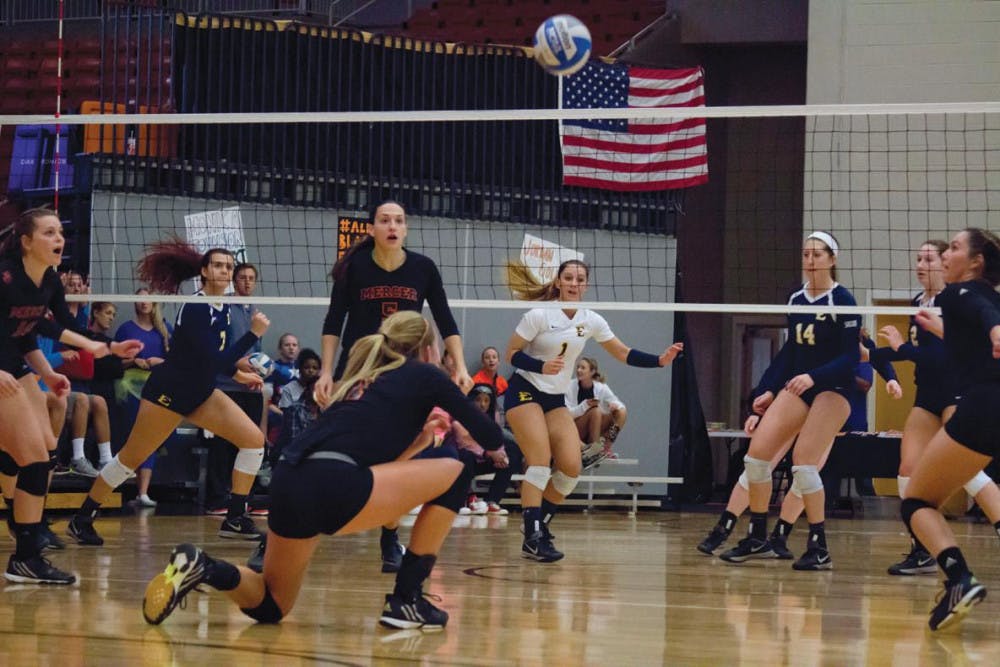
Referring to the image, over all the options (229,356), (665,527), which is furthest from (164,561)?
(665,527)

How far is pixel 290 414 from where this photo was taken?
11891mm

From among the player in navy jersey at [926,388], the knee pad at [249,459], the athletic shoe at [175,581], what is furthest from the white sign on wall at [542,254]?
the athletic shoe at [175,581]

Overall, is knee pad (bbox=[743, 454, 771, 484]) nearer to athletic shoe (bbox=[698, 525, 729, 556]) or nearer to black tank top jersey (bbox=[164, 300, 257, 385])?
athletic shoe (bbox=[698, 525, 729, 556])

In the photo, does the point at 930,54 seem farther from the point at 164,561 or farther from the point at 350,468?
the point at 350,468

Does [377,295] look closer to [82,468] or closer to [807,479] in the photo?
[807,479]

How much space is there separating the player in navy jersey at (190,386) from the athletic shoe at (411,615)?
9.04 feet

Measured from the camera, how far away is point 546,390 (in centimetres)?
801

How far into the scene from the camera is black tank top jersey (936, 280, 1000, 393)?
18.3 feet

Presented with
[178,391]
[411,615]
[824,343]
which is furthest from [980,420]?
[178,391]

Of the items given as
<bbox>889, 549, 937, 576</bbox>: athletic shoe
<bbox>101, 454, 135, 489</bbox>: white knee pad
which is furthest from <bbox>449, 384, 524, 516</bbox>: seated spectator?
<bbox>889, 549, 937, 576</bbox>: athletic shoe

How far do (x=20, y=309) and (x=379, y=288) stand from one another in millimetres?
1691

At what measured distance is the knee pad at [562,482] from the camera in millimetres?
8273

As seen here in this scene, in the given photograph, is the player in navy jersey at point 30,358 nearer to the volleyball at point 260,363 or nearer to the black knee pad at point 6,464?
the black knee pad at point 6,464

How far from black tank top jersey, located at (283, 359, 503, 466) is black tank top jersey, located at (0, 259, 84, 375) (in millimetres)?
2184
